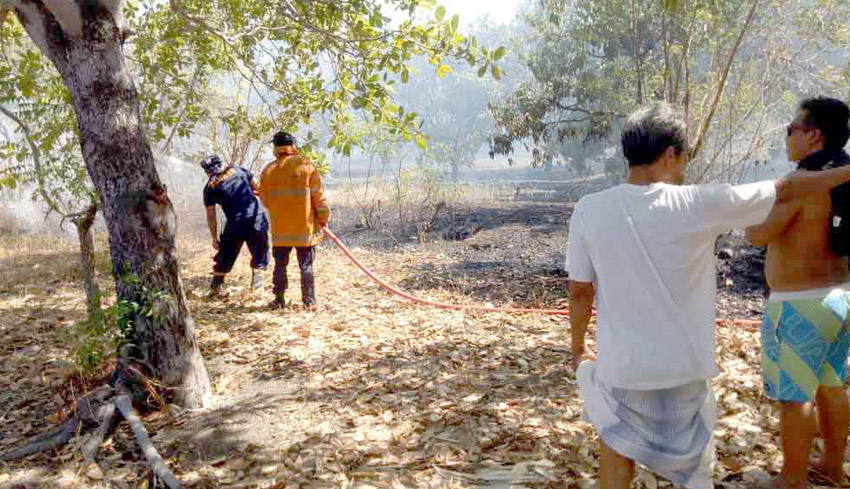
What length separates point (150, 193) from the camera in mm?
3148

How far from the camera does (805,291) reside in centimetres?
216

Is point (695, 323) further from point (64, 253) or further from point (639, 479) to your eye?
point (64, 253)

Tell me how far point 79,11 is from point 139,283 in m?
1.50

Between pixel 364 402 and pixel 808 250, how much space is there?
8.12ft

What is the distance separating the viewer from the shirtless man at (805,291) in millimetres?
2131

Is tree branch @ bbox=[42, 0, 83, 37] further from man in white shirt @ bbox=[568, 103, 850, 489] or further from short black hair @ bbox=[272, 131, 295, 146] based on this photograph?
man in white shirt @ bbox=[568, 103, 850, 489]

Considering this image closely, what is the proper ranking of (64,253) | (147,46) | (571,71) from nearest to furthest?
(147,46) < (64,253) < (571,71)

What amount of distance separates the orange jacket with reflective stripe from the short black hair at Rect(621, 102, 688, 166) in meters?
3.87

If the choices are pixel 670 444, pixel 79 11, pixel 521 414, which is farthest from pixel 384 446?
pixel 79 11

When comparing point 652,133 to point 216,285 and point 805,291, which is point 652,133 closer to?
point 805,291

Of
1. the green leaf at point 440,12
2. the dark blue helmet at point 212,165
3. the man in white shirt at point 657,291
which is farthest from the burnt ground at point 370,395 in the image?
the green leaf at point 440,12

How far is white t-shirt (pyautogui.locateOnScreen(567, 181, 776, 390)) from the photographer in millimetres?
1658

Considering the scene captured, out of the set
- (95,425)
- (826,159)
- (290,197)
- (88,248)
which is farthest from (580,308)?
(290,197)

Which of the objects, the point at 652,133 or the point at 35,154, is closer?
the point at 652,133
